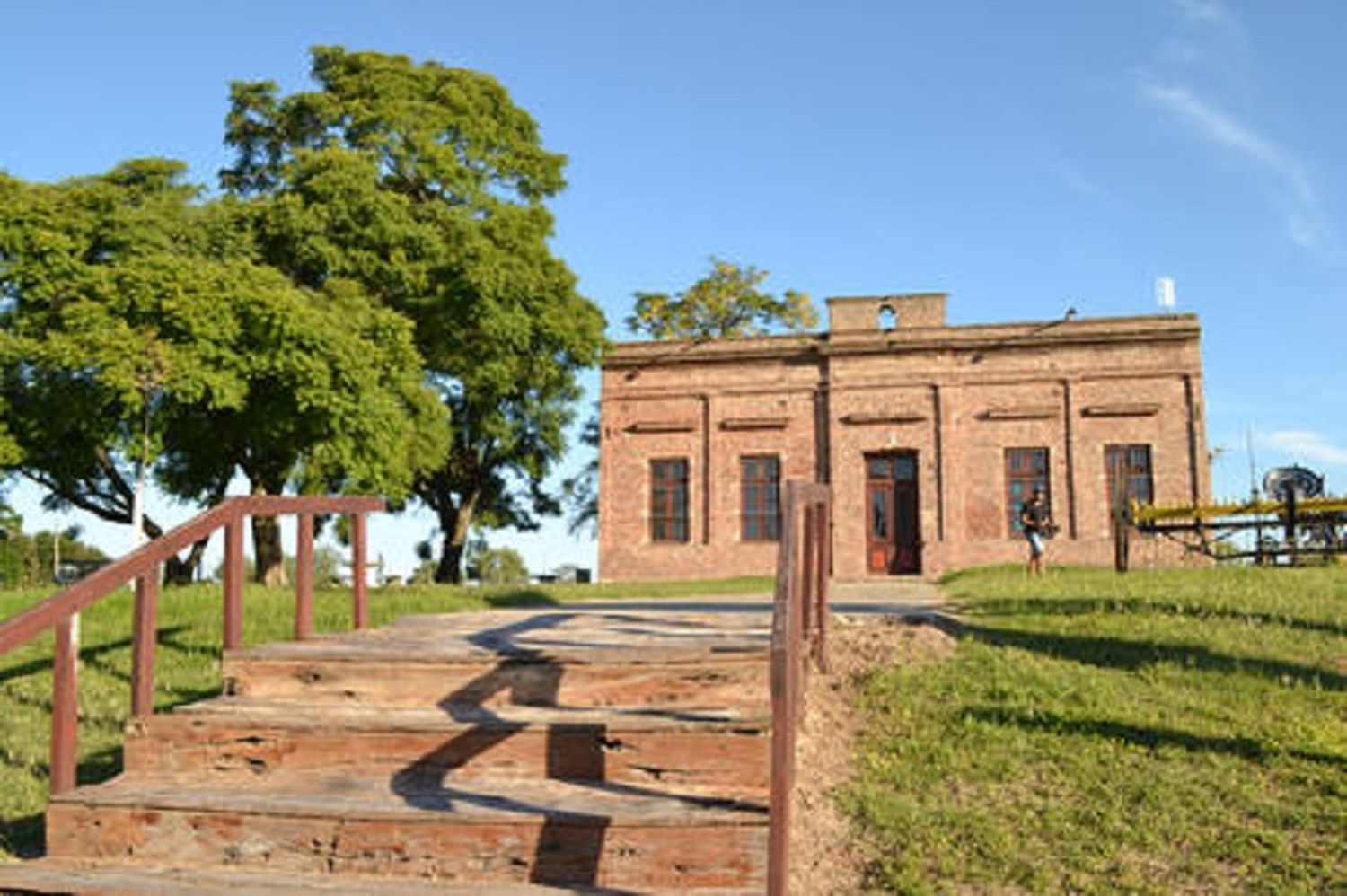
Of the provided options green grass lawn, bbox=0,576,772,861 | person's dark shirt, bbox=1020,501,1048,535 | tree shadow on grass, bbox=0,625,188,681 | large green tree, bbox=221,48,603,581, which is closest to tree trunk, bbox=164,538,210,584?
large green tree, bbox=221,48,603,581

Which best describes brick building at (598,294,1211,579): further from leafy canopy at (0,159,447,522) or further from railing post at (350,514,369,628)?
railing post at (350,514,369,628)

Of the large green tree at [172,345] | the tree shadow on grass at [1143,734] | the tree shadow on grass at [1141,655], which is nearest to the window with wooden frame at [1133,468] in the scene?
the large green tree at [172,345]

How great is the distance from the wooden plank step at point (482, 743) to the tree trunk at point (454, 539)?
76.8ft

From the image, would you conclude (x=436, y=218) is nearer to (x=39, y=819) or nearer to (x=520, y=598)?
(x=520, y=598)

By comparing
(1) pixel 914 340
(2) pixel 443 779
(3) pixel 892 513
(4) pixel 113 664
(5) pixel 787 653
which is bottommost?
(4) pixel 113 664

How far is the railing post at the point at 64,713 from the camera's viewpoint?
4.25m

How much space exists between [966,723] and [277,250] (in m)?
17.5

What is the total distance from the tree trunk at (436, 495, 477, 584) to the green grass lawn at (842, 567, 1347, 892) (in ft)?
71.6

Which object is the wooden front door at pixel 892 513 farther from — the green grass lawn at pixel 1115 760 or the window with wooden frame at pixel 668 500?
the green grass lawn at pixel 1115 760

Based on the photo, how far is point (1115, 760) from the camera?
4887 millimetres

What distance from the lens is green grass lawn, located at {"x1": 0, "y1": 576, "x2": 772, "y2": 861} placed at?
5859mm

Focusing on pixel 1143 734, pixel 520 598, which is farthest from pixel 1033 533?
pixel 1143 734

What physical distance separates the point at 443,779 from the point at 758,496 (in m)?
21.7

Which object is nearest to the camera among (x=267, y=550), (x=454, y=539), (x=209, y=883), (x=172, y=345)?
(x=209, y=883)
